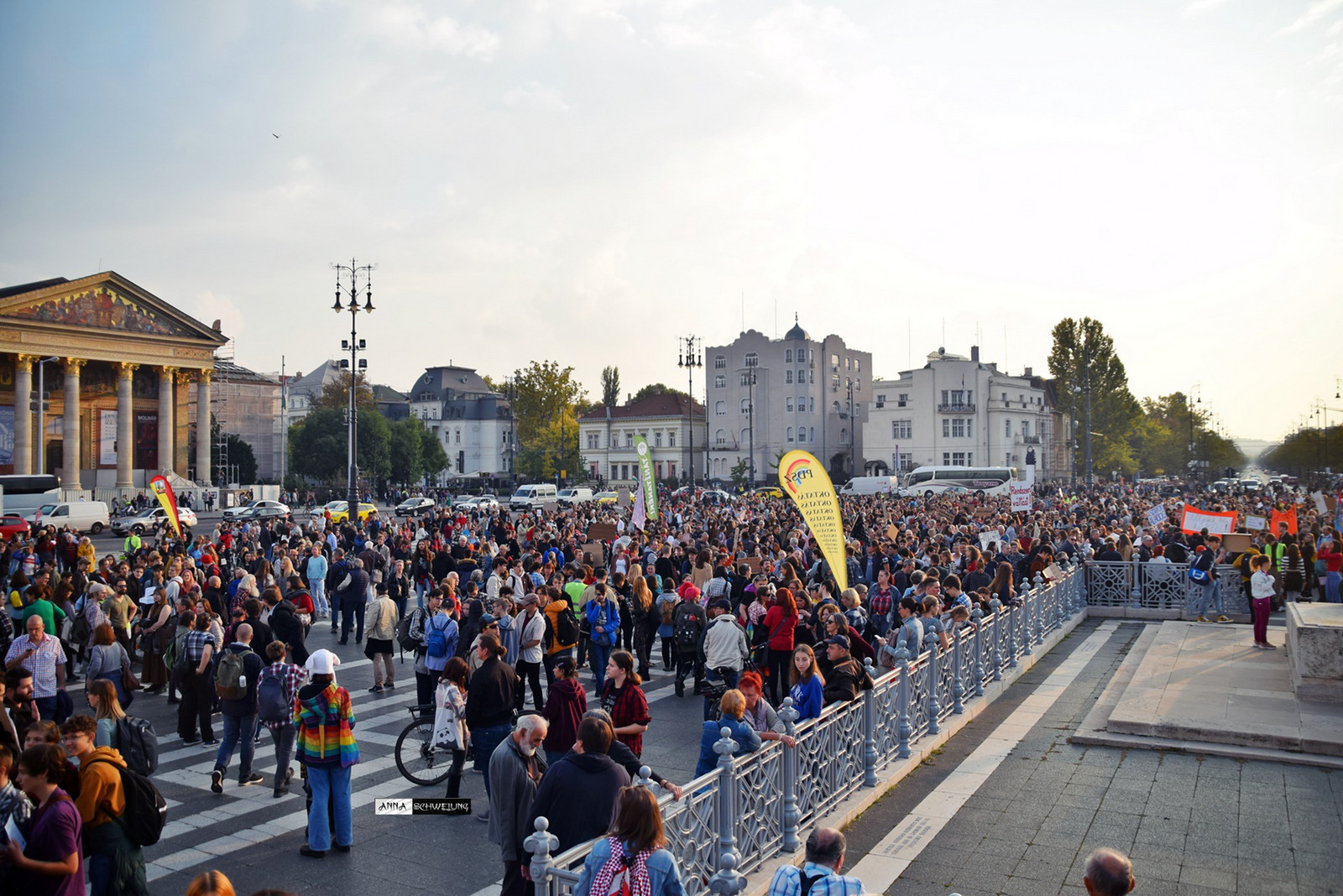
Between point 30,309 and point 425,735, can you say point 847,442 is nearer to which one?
point 30,309

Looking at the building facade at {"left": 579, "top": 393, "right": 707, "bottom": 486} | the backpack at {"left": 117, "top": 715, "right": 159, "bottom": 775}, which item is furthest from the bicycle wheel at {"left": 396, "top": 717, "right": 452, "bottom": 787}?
the building facade at {"left": 579, "top": 393, "right": 707, "bottom": 486}

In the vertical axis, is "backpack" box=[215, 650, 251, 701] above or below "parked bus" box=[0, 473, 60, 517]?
below

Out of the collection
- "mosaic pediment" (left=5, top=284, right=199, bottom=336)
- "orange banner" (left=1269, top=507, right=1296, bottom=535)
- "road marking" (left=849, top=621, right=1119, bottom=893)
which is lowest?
"road marking" (left=849, top=621, right=1119, bottom=893)

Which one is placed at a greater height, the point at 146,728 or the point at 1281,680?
the point at 146,728

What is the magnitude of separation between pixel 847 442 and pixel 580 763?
91.6m

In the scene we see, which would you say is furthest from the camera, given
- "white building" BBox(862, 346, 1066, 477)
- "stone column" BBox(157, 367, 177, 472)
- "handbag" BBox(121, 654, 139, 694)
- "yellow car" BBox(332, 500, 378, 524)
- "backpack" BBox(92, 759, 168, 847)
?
"white building" BBox(862, 346, 1066, 477)

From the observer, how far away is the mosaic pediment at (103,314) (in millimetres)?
60062

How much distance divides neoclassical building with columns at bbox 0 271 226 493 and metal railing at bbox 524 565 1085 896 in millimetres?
62183

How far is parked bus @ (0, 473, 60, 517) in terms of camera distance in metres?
47.1

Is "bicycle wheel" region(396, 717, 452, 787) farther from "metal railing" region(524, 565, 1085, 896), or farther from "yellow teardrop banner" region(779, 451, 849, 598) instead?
"yellow teardrop banner" region(779, 451, 849, 598)

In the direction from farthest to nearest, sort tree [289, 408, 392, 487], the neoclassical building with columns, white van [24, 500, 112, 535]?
tree [289, 408, 392, 487]
the neoclassical building with columns
white van [24, 500, 112, 535]

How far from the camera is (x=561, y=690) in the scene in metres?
7.45

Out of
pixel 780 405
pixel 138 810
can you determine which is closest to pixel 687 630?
pixel 138 810

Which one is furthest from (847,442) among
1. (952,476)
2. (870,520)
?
(870,520)
